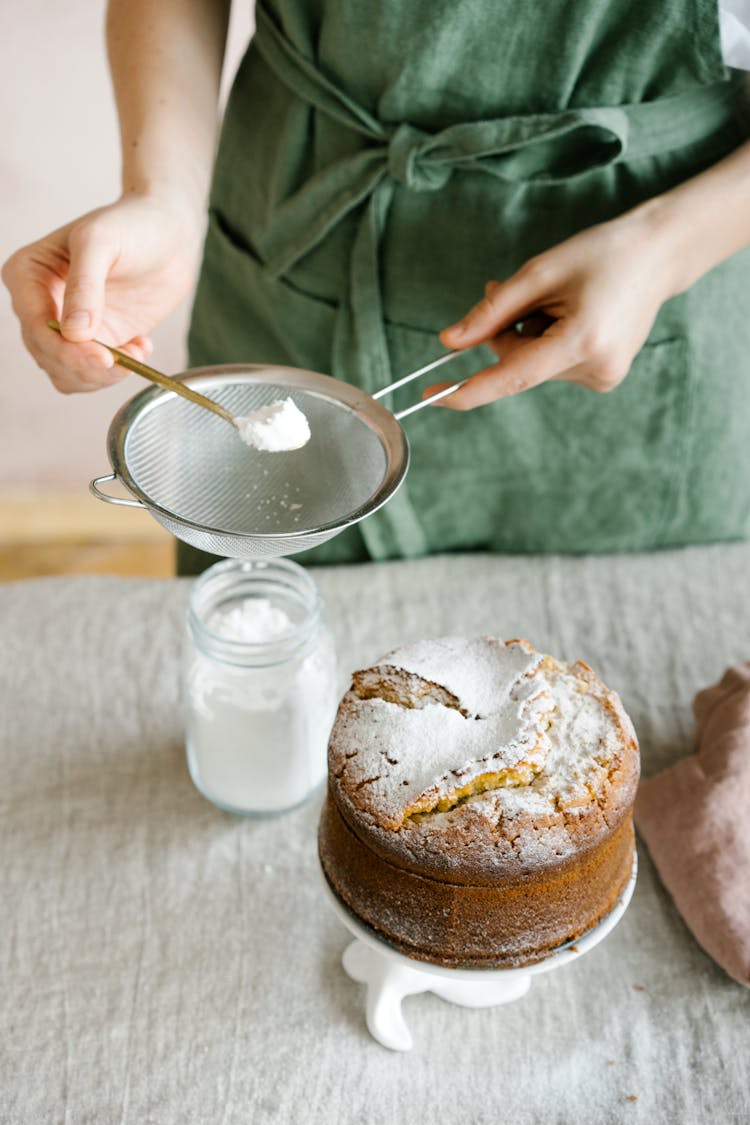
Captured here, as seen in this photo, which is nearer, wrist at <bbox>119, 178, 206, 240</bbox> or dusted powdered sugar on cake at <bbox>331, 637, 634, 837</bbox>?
dusted powdered sugar on cake at <bbox>331, 637, 634, 837</bbox>

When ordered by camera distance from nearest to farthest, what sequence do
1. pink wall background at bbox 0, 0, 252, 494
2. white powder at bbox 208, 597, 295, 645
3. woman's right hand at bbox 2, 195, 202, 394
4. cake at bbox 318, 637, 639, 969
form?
cake at bbox 318, 637, 639, 969
woman's right hand at bbox 2, 195, 202, 394
white powder at bbox 208, 597, 295, 645
pink wall background at bbox 0, 0, 252, 494

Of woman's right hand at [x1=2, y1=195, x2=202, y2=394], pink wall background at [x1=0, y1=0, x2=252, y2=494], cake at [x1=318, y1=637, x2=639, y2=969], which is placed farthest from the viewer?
pink wall background at [x1=0, y1=0, x2=252, y2=494]

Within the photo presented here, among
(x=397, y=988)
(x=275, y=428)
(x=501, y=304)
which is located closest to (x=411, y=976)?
(x=397, y=988)

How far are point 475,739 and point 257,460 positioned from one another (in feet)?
1.00

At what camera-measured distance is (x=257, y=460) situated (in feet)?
2.95

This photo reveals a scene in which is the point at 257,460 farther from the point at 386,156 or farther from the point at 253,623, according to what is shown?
the point at 386,156

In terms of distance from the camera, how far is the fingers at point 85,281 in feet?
2.58

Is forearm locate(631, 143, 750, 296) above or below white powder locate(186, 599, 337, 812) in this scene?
above

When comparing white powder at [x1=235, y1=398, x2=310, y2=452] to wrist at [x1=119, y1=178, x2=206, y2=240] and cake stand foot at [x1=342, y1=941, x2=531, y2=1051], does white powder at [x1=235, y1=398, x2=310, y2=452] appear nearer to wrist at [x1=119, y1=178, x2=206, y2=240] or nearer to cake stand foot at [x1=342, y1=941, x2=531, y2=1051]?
wrist at [x1=119, y1=178, x2=206, y2=240]

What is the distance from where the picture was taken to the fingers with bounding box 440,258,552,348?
89 centimetres

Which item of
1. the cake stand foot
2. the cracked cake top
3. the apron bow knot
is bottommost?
the cake stand foot

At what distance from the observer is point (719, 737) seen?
35.5 inches

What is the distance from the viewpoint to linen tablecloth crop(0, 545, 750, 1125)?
74 centimetres

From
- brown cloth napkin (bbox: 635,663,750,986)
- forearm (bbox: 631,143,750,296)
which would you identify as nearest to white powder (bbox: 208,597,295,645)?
brown cloth napkin (bbox: 635,663,750,986)
